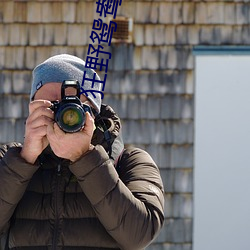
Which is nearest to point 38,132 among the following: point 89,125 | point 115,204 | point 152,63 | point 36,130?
point 36,130

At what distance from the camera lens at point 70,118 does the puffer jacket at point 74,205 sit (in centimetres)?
8

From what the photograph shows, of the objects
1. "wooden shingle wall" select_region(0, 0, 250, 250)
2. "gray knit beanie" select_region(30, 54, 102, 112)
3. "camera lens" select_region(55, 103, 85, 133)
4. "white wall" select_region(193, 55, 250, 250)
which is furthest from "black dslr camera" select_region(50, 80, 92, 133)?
"white wall" select_region(193, 55, 250, 250)

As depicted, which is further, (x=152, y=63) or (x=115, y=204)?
(x=152, y=63)

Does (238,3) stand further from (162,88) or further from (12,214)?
(12,214)

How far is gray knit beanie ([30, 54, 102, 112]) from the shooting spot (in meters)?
1.80

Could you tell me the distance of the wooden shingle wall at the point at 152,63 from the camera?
19.1ft

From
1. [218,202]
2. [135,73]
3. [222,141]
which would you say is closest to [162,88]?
[135,73]

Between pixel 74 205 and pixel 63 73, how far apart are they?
0.34 meters

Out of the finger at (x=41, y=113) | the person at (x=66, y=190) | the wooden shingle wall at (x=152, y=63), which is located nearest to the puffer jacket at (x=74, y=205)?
the person at (x=66, y=190)

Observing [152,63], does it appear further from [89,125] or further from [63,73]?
[89,125]

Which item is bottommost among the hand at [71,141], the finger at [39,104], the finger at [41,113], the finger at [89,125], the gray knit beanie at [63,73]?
the hand at [71,141]

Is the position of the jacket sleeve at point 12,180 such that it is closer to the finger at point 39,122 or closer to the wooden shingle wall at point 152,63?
the finger at point 39,122

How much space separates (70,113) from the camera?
166cm

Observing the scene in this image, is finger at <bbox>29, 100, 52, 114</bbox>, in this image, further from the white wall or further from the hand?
the white wall
